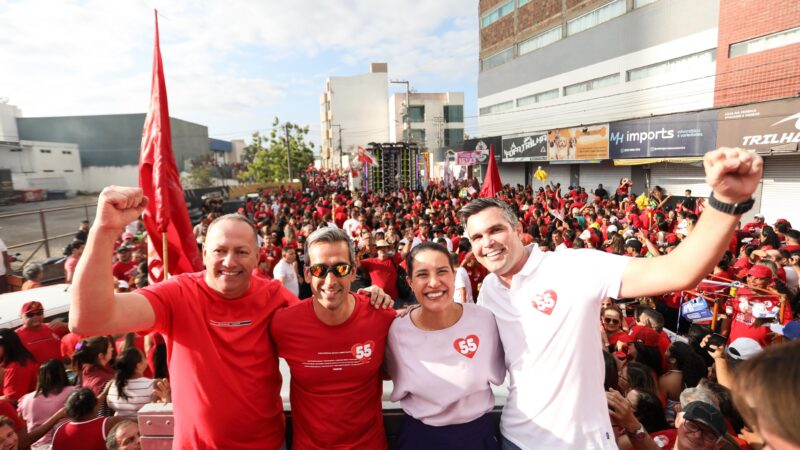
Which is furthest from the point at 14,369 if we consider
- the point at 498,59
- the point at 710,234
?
the point at 498,59

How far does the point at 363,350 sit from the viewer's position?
218 centimetres

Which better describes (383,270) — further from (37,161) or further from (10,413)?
(37,161)

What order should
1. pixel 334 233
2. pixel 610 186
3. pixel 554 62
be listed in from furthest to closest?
pixel 554 62 → pixel 610 186 → pixel 334 233

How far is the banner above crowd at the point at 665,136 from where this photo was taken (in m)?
15.2

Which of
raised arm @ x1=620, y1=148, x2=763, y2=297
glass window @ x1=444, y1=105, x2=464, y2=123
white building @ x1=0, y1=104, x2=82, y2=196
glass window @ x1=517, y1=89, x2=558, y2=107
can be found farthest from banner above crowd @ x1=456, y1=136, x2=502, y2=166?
white building @ x1=0, y1=104, x2=82, y2=196

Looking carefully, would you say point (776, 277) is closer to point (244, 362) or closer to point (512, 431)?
point (512, 431)

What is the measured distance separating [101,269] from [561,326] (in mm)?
1966

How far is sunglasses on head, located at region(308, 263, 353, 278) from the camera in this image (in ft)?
7.27

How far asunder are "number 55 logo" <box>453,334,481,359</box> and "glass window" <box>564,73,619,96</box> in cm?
2669

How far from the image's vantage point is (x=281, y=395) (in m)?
2.37

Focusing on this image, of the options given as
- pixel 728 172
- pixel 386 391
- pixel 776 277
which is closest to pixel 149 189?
pixel 386 391

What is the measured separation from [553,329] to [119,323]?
1.90 meters

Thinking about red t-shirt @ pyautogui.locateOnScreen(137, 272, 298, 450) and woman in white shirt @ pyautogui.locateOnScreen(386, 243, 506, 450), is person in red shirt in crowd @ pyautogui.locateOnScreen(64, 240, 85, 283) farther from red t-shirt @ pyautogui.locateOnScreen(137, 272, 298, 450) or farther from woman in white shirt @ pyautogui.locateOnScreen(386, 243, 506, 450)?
woman in white shirt @ pyautogui.locateOnScreen(386, 243, 506, 450)

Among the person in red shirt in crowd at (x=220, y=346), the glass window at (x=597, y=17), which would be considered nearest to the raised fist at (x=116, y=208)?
the person in red shirt in crowd at (x=220, y=346)
